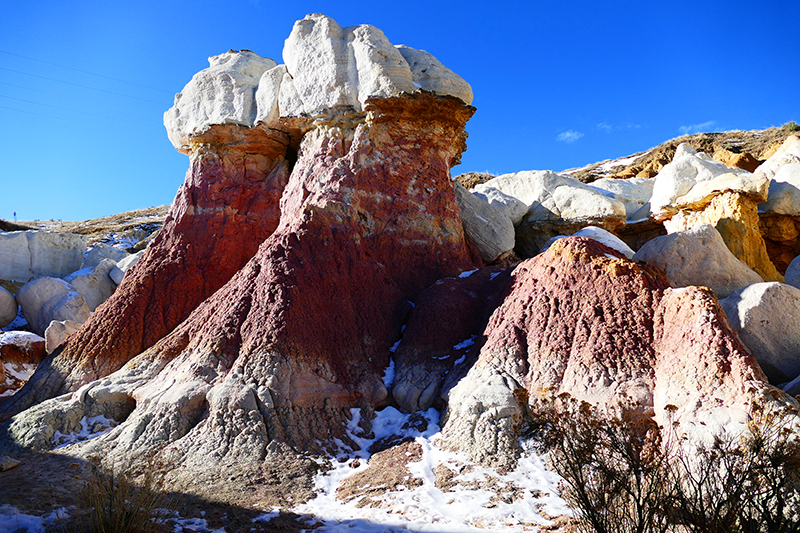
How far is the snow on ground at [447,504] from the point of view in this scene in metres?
6.75

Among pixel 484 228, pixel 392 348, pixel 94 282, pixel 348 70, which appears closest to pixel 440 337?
pixel 392 348

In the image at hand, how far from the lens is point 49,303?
65.4ft

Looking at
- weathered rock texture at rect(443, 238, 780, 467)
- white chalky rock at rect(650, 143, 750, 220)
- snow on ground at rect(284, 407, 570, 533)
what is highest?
white chalky rock at rect(650, 143, 750, 220)

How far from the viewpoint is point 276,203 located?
53.2 feet

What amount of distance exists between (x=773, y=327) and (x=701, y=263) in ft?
7.82

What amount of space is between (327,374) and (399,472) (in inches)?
102

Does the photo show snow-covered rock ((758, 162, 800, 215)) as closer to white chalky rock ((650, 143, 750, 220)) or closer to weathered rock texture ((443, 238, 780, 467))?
white chalky rock ((650, 143, 750, 220))

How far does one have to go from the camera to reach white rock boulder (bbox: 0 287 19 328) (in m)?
20.8

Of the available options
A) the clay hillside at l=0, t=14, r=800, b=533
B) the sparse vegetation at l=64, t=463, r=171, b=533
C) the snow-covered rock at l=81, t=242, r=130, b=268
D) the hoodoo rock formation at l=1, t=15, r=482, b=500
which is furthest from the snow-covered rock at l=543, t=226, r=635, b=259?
the snow-covered rock at l=81, t=242, r=130, b=268

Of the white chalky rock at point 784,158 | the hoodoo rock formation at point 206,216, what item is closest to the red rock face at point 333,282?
the hoodoo rock formation at point 206,216

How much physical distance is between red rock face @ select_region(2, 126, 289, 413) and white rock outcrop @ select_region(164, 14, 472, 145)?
2.33ft

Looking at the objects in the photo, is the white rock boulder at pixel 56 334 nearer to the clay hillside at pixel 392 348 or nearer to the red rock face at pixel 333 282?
the clay hillside at pixel 392 348

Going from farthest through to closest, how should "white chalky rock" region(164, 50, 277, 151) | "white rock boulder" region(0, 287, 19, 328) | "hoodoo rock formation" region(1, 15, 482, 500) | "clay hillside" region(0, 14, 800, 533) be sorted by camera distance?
"white rock boulder" region(0, 287, 19, 328)
"white chalky rock" region(164, 50, 277, 151)
"hoodoo rock formation" region(1, 15, 482, 500)
"clay hillside" region(0, 14, 800, 533)

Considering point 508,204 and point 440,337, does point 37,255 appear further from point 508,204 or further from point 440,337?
point 440,337
